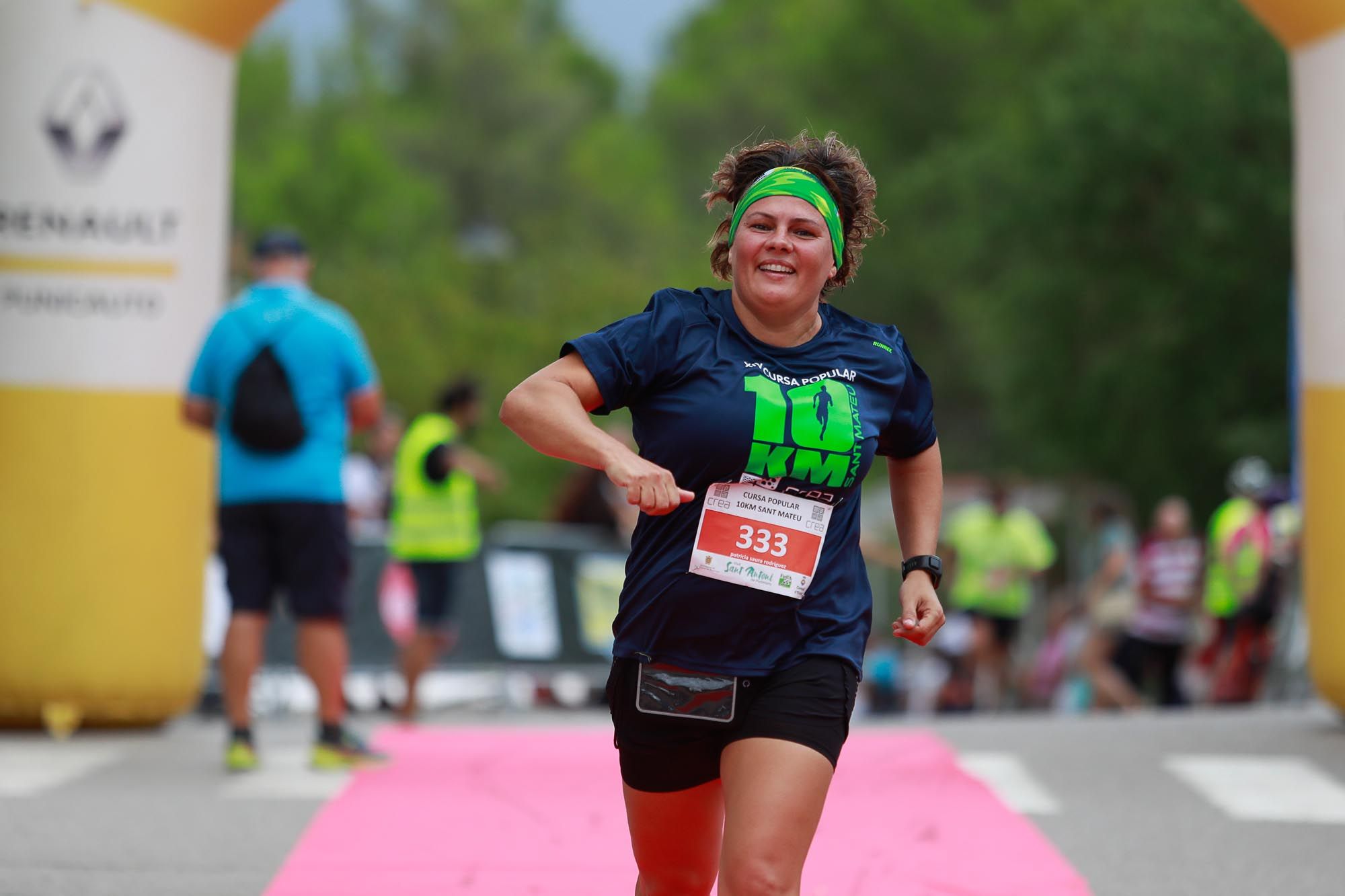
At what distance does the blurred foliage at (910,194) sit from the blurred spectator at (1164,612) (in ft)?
39.0

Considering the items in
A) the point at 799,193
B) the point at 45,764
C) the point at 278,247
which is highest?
the point at 278,247

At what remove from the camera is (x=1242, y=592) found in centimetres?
1475

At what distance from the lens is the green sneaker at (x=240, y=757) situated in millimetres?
8359

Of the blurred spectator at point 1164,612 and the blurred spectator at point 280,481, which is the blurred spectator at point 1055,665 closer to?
the blurred spectator at point 1164,612

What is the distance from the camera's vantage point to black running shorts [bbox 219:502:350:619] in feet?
27.0

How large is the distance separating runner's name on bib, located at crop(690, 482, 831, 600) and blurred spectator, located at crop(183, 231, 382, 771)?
424 centimetres

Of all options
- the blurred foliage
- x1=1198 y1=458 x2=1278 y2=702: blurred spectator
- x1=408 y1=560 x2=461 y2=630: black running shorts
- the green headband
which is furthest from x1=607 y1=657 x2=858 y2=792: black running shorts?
the blurred foliage

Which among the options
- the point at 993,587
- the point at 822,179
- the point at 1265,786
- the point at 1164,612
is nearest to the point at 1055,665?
the point at 993,587

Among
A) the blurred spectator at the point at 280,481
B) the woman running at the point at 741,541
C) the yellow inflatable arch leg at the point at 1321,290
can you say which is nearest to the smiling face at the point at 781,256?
the woman running at the point at 741,541

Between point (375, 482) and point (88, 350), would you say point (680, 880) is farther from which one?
point (375, 482)

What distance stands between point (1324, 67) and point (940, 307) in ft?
122

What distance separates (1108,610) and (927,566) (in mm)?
12928

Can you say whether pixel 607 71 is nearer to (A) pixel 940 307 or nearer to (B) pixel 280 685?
(A) pixel 940 307

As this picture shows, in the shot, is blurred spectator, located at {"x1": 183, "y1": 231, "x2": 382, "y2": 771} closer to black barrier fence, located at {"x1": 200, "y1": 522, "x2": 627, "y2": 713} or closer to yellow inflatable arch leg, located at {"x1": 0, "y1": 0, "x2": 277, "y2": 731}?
yellow inflatable arch leg, located at {"x1": 0, "y1": 0, "x2": 277, "y2": 731}
